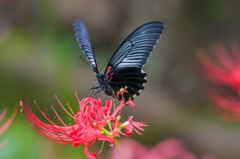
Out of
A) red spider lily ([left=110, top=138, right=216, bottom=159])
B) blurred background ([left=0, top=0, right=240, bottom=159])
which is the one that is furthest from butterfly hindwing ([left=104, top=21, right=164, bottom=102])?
blurred background ([left=0, top=0, right=240, bottom=159])

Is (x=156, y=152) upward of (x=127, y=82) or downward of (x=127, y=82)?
downward

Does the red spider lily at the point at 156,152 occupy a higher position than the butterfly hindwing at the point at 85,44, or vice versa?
the butterfly hindwing at the point at 85,44

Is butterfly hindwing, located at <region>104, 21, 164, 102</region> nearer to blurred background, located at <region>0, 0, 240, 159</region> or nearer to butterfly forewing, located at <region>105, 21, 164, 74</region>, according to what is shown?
butterfly forewing, located at <region>105, 21, 164, 74</region>

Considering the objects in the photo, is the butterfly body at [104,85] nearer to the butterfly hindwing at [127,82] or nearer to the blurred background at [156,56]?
the butterfly hindwing at [127,82]

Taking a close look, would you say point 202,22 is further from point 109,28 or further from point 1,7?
point 1,7

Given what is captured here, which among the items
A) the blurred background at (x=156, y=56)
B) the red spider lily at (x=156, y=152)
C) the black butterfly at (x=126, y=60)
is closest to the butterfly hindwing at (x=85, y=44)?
the black butterfly at (x=126, y=60)

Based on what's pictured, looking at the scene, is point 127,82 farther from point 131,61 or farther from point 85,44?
point 85,44

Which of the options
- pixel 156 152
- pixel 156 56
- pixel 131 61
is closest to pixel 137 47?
pixel 131 61
